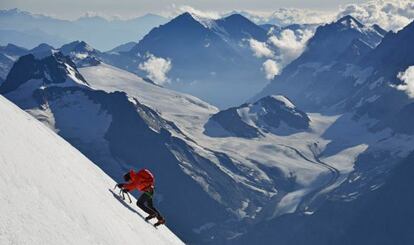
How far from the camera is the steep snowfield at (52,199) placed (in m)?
22.0

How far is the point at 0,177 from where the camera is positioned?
78.1 ft

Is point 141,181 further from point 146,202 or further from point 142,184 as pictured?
point 146,202

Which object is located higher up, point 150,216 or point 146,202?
point 146,202

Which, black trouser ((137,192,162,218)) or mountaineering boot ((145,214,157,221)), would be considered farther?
mountaineering boot ((145,214,157,221))

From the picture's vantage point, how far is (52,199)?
25438 mm

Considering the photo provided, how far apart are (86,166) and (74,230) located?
44.6ft

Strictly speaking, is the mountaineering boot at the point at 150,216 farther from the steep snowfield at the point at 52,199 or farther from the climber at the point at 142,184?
the steep snowfield at the point at 52,199

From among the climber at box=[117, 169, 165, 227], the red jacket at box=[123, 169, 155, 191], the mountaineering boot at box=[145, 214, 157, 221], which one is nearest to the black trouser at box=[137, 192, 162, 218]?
the climber at box=[117, 169, 165, 227]

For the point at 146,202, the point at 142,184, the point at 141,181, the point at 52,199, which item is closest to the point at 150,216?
the point at 146,202

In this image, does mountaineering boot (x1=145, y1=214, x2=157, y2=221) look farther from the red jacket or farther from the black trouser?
the red jacket

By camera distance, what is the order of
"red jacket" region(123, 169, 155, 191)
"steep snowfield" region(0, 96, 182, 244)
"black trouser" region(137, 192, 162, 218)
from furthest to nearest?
"black trouser" region(137, 192, 162, 218) → "red jacket" region(123, 169, 155, 191) → "steep snowfield" region(0, 96, 182, 244)

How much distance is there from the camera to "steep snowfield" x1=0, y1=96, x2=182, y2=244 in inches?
866

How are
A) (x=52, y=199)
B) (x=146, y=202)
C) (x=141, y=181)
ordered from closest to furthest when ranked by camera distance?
1. (x=52, y=199)
2. (x=141, y=181)
3. (x=146, y=202)

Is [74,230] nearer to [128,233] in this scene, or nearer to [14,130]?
[128,233]
